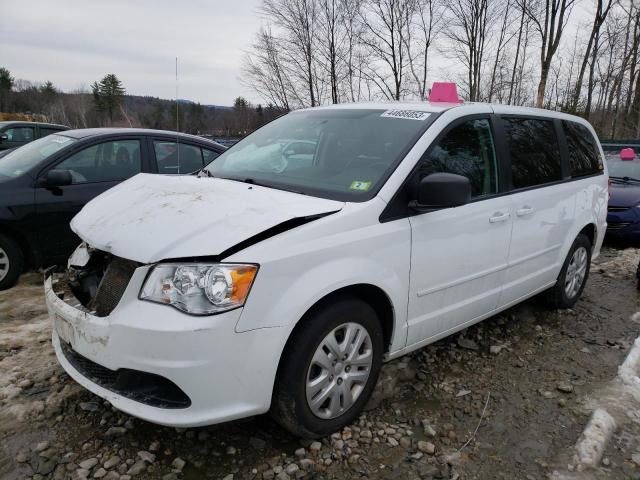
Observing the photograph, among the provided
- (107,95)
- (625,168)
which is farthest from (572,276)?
(107,95)

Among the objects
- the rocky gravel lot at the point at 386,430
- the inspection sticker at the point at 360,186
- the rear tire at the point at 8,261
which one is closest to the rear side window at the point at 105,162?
the rear tire at the point at 8,261

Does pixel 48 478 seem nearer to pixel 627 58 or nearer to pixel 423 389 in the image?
pixel 423 389

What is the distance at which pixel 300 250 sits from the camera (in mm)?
2186

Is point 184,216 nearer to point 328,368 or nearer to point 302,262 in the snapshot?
point 302,262

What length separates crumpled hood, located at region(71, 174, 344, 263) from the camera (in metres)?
2.11

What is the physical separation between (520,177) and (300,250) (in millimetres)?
2093

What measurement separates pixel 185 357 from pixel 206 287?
11.6 inches

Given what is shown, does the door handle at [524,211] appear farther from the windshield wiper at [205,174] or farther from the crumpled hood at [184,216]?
the windshield wiper at [205,174]

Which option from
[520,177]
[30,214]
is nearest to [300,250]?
[520,177]

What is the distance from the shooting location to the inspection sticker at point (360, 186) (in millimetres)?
2605

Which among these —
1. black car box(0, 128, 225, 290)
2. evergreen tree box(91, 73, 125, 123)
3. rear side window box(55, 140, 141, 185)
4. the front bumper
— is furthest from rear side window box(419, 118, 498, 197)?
evergreen tree box(91, 73, 125, 123)

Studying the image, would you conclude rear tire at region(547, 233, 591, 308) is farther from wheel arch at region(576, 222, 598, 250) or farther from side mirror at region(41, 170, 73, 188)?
side mirror at region(41, 170, 73, 188)

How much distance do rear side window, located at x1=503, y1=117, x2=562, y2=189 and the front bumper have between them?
7.63 feet

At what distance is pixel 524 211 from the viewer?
347 cm
